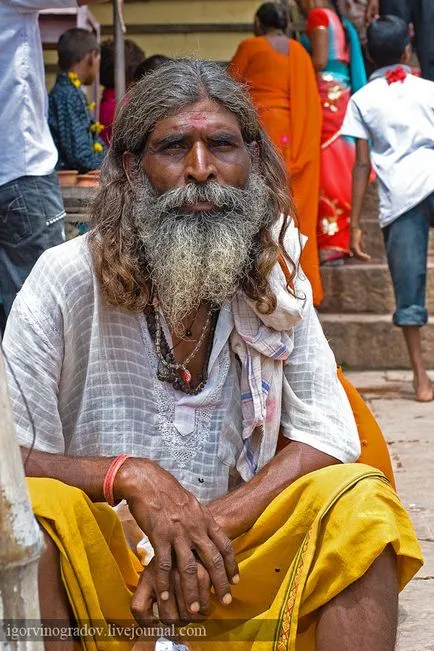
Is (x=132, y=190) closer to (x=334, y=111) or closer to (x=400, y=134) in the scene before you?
(x=400, y=134)

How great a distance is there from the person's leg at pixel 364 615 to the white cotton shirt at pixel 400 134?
394 cm

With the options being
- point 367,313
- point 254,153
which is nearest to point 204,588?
point 254,153

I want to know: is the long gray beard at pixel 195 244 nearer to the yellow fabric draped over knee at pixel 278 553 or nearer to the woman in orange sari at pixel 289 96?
the yellow fabric draped over knee at pixel 278 553

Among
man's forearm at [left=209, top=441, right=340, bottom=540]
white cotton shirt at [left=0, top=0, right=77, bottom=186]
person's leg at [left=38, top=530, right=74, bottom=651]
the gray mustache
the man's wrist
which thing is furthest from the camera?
white cotton shirt at [left=0, top=0, right=77, bottom=186]

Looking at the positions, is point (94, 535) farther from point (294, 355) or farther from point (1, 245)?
point (1, 245)

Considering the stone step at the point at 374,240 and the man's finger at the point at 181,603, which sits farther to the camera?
the stone step at the point at 374,240

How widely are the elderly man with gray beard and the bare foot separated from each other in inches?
131

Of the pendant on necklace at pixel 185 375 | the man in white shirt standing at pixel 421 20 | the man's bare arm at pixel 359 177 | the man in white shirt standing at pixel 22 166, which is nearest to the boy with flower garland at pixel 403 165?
Result: the man's bare arm at pixel 359 177

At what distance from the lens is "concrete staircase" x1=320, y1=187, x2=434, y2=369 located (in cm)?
706

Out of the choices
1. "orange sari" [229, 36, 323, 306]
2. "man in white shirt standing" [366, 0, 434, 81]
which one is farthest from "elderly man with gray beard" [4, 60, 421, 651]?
"man in white shirt standing" [366, 0, 434, 81]

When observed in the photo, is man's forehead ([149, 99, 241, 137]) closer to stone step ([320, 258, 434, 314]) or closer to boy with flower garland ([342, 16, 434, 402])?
boy with flower garland ([342, 16, 434, 402])

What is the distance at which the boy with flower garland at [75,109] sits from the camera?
5.87 m

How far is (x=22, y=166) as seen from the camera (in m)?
4.50

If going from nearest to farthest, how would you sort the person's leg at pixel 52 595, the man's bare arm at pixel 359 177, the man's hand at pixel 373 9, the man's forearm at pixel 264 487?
the person's leg at pixel 52 595, the man's forearm at pixel 264 487, the man's bare arm at pixel 359 177, the man's hand at pixel 373 9
